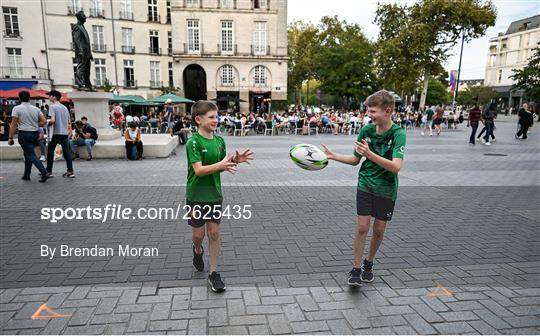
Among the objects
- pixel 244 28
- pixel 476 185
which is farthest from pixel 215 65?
pixel 476 185

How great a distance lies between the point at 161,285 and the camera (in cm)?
344

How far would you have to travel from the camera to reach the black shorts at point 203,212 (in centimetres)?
328

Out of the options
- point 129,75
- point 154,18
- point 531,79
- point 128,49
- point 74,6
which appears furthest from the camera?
point 154,18

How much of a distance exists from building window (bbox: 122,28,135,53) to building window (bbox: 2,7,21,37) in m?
10.2

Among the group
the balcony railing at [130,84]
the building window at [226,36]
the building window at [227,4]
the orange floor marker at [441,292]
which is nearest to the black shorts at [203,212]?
the orange floor marker at [441,292]

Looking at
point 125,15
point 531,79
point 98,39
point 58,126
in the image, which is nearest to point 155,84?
point 98,39

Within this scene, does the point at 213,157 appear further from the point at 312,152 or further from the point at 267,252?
the point at 267,252

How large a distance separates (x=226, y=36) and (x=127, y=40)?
1191 centimetres

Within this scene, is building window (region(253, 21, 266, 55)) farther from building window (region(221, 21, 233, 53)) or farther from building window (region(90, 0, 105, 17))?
building window (region(90, 0, 105, 17))

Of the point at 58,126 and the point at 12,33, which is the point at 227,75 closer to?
the point at 12,33

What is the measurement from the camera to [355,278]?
3.43m

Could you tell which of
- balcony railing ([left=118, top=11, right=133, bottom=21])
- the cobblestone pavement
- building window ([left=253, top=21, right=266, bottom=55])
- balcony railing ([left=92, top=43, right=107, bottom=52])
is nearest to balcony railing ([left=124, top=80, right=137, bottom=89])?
balcony railing ([left=92, top=43, right=107, bottom=52])

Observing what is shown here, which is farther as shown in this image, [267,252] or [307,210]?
[307,210]

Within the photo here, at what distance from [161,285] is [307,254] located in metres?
1.73
